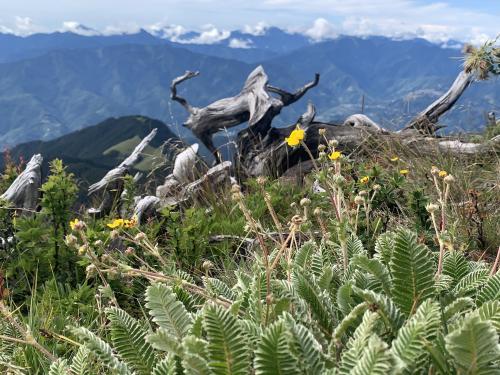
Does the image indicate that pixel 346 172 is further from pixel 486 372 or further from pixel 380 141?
pixel 486 372

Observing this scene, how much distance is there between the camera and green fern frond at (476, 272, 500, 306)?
1.84 m

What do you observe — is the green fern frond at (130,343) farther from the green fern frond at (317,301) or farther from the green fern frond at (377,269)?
the green fern frond at (377,269)

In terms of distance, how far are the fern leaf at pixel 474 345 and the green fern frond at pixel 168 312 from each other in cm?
84

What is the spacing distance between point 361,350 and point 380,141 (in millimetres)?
6133

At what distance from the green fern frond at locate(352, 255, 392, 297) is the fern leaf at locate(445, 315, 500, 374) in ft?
1.86

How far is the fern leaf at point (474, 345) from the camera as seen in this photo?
122 centimetres

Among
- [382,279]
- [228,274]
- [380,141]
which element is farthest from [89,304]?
[380,141]

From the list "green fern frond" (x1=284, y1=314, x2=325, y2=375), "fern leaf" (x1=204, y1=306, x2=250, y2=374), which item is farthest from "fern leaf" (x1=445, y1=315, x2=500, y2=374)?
"fern leaf" (x1=204, y1=306, x2=250, y2=374)

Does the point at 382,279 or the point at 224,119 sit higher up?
the point at 382,279

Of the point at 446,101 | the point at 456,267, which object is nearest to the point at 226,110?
the point at 446,101

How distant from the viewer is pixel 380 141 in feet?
23.9

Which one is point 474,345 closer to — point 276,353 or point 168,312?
point 276,353

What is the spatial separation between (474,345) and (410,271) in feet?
1.76

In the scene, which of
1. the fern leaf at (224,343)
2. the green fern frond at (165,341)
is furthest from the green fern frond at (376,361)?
the green fern frond at (165,341)
